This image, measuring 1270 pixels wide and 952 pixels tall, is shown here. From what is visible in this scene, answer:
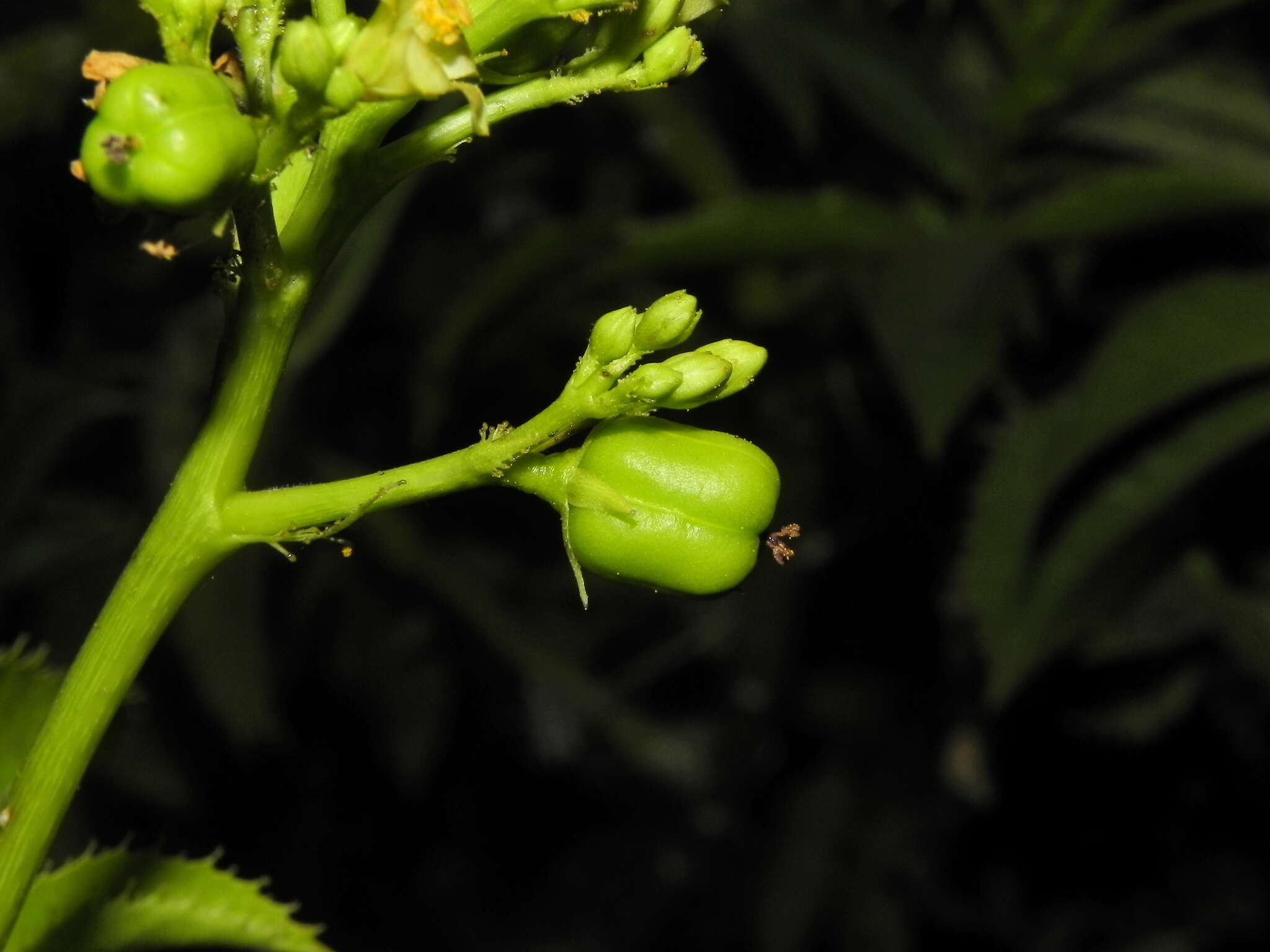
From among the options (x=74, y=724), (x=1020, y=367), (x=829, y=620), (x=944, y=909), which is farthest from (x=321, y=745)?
(x=74, y=724)

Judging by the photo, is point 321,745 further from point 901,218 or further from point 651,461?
point 651,461

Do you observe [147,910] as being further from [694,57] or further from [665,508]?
[694,57]

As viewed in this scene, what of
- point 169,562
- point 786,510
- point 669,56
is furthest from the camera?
point 786,510

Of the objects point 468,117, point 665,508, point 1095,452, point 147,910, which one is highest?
Result: point 468,117

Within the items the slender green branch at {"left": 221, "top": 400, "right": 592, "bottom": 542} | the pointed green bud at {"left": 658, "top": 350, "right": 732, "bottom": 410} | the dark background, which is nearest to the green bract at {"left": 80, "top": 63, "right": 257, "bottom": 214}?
the slender green branch at {"left": 221, "top": 400, "right": 592, "bottom": 542}

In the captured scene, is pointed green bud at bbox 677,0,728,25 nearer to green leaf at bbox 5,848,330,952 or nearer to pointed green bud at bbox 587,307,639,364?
pointed green bud at bbox 587,307,639,364

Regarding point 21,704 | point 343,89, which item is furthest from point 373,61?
point 21,704
